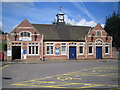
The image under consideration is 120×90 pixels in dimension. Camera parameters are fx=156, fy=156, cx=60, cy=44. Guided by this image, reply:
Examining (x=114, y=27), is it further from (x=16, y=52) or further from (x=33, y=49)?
(x=16, y=52)

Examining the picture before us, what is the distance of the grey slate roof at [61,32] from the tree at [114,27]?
9.88 meters

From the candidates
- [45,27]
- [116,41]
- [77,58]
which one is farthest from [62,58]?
[116,41]

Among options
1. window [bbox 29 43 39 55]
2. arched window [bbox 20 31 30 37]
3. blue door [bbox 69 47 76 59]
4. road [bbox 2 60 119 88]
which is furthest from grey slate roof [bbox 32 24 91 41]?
road [bbox 2 60 119 88]

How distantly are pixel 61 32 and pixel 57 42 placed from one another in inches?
142

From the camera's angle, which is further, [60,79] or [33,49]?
[33,49]

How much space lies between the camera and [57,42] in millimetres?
27859

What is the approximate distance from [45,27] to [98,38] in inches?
414

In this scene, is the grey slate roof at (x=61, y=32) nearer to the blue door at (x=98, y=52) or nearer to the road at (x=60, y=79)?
the blue door at (x=98, y=52)

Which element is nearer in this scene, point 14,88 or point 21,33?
point 14,88

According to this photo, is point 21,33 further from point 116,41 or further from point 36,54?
point 116,41

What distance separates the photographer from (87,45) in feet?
95.5

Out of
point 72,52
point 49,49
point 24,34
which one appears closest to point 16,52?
point 24,34

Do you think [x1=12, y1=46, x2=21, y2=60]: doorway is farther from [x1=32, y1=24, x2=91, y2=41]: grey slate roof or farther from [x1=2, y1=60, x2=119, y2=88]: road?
[x1=2, y1=60, x2=119, y2=88]: road

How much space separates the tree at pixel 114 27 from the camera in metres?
38.4
